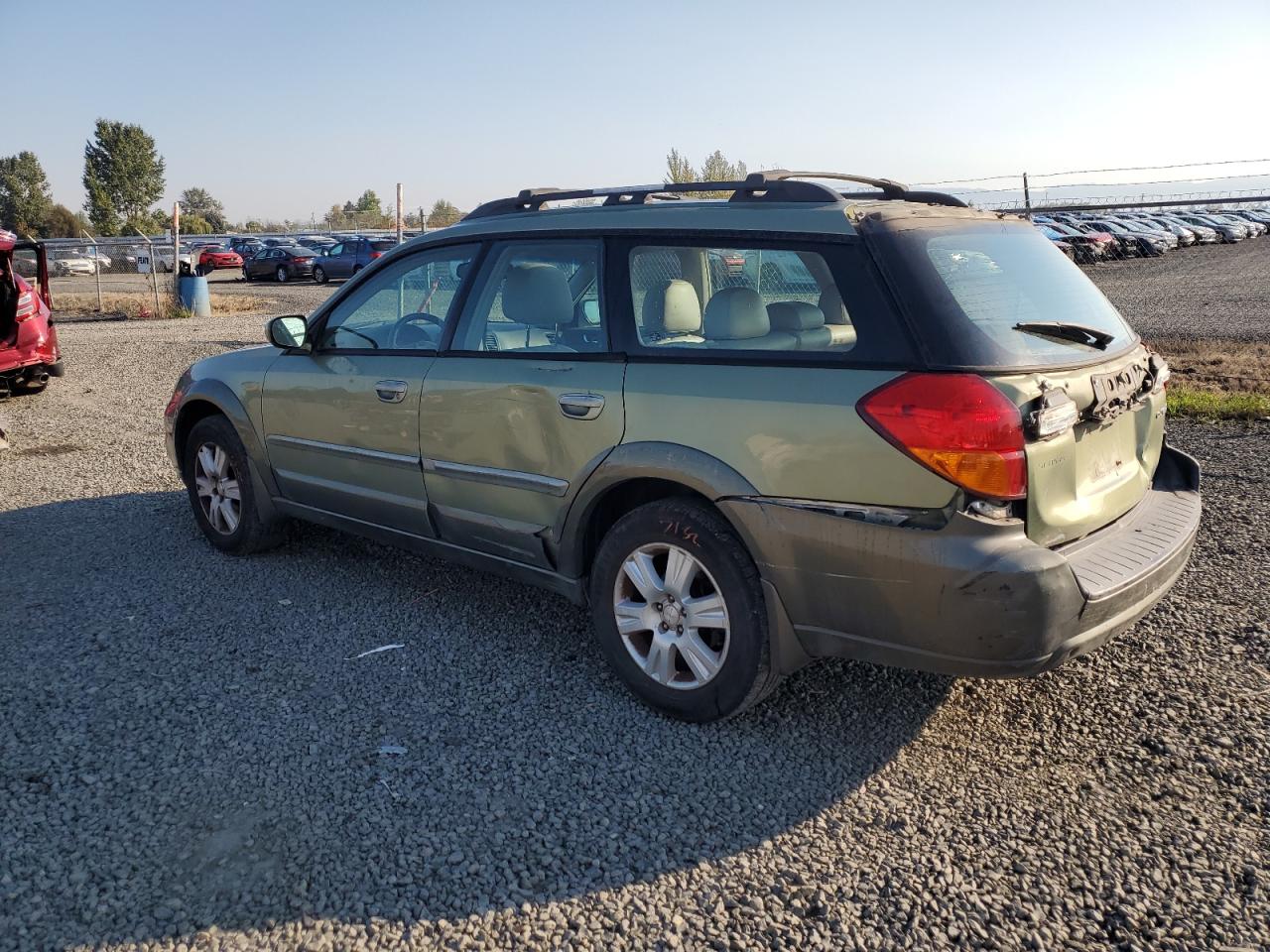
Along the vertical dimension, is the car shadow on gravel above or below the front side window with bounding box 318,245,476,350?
below

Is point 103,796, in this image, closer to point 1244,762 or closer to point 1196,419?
point 1244,762

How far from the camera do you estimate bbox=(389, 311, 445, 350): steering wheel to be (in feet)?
14.6

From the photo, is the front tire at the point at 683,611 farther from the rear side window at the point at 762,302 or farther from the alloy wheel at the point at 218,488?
the alloy wheel at the point at 218,488

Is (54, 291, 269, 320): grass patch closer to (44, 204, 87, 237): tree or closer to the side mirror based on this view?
the side mirror

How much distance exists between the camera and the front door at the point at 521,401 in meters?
3.75

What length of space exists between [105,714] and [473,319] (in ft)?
6.64

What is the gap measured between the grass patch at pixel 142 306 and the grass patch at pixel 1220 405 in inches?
751

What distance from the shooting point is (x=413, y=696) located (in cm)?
384

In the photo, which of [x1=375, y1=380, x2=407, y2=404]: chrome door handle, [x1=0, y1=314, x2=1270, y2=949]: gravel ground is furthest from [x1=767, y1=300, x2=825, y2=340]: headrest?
[x1=375, y1=380, x2=407, y2=404]: chrome door handle

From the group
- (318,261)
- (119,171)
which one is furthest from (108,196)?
(318,261)

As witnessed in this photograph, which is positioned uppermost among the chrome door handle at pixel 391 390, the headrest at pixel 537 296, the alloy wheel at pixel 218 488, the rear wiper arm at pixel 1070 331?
the headrest at pixel 537 296

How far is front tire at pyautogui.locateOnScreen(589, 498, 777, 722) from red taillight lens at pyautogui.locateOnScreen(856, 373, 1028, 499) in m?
0.72

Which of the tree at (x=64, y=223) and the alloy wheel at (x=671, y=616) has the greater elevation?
the tree at (x=64, y=223)

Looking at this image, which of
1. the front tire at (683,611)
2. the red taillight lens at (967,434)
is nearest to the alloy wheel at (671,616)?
the front tire at (683,611)
